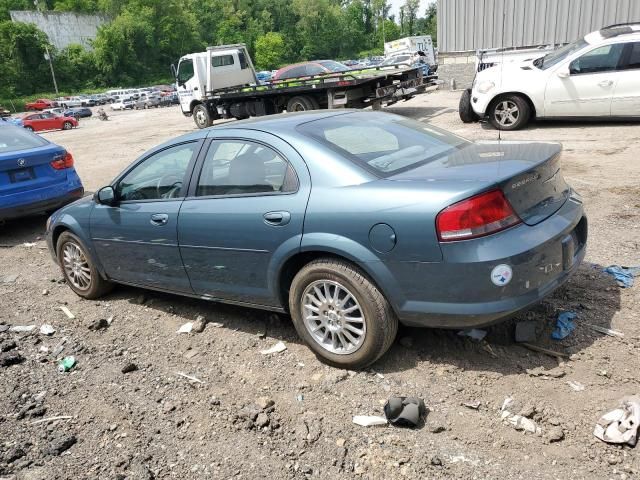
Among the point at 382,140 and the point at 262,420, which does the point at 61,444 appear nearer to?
the point at 262,420

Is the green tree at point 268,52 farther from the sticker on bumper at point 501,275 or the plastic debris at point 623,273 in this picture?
the sticker on bumper at point 501,275

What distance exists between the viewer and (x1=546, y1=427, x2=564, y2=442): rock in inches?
108

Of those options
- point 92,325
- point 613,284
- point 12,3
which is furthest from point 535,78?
point 12,3

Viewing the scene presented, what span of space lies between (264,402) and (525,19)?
22.8 metres

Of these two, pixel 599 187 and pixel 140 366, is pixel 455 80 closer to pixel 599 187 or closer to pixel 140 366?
pixel 599 187

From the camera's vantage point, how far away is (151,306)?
16.3ft

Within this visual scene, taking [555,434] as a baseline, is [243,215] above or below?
above

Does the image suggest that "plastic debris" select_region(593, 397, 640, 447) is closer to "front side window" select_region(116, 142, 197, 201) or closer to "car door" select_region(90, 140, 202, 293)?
"car door" select_region(90, 140, 202, 293)

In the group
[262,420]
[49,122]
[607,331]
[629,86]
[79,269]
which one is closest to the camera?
[262,420]

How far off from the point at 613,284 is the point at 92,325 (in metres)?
4.09

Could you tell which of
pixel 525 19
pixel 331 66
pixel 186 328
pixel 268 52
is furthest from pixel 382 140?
pixel 268 52

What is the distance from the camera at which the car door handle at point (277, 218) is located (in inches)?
137

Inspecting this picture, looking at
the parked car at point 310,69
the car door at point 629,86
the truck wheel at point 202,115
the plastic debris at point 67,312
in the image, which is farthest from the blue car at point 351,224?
the parked car at point 310,69

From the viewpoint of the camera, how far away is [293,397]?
3.38m
